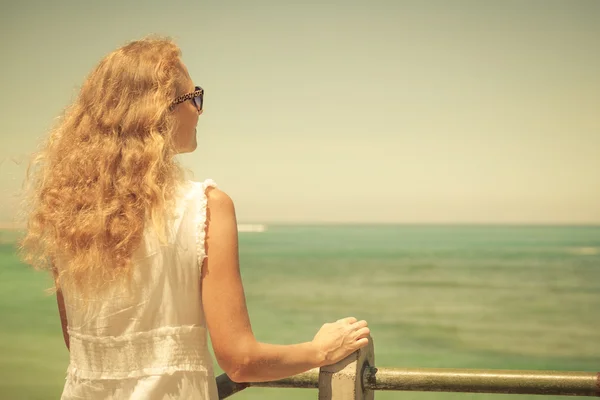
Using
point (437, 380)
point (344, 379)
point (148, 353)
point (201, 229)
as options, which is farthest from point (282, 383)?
point (201, 229)

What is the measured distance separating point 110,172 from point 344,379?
0.64 meters

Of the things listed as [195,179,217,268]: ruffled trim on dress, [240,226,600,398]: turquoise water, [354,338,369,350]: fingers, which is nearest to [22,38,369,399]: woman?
[195,179,217,268]: ruffled trim on dress

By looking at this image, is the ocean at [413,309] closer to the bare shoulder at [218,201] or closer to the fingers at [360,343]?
the fingers at [360,343]

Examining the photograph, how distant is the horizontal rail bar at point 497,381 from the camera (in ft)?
Result: 4.87

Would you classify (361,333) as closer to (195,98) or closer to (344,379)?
(344,379)

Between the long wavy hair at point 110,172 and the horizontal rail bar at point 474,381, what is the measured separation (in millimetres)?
456

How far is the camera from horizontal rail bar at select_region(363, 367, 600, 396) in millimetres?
1484

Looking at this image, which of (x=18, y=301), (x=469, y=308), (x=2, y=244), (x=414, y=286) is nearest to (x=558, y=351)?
Result: (x=469, y=308)

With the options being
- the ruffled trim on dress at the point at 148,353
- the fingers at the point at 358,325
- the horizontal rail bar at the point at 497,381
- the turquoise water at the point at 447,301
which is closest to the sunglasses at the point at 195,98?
the ruffled trim on dress at the point at 148,353

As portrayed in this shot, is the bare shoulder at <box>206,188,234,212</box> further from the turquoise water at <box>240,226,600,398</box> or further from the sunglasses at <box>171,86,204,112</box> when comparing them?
the turquoise water at <box>240,226,600,398</box>

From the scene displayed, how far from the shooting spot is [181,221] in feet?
4.04

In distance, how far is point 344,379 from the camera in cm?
149

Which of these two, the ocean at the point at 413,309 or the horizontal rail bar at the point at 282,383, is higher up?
the horizontal rail bar at the point at 282,383

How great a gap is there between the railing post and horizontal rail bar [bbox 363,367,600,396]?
0.06 metres
